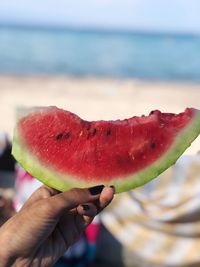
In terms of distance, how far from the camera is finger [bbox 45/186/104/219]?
1.25 meters

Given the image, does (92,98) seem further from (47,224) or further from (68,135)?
(47,224)

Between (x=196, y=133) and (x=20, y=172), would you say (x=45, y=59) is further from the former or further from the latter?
(x=196, y=133)

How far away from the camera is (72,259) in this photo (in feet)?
9.89

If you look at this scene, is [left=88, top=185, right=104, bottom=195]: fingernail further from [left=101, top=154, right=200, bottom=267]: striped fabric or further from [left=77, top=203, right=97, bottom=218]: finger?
[left=101, top=154, right=200, bottom=267]: striped fabric

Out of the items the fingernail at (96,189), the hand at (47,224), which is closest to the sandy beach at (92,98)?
the hand at (47,224)

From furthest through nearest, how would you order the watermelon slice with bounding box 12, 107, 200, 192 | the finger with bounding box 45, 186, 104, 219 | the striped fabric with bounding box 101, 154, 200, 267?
the striped fabric with bounding box 101, 154, 200, 267
the watermelon slice with bounding box 12, 107, 200, 192
the finger with bounding box 45, 186, 104, 219

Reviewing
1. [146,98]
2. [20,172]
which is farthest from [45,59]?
[20,172]

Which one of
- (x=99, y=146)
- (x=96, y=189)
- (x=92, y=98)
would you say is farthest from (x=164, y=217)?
(x=92, y=98)

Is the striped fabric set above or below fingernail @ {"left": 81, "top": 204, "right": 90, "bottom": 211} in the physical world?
below

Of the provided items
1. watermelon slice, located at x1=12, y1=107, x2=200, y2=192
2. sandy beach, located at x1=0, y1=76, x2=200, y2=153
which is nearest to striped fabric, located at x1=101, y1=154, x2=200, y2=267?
watermelon slice, located at x1=12, y1=107, x2=200, y2=192

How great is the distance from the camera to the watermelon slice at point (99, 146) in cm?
136

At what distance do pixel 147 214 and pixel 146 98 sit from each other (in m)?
8.18

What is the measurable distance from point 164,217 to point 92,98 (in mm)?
7352

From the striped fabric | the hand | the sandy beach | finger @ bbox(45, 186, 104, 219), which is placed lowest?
the sandy beach
